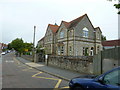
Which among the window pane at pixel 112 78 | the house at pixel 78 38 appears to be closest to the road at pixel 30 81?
the window pane at pixel 112 78

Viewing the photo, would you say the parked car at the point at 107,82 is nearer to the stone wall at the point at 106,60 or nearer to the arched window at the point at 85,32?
the stone wall at the point at 106,60

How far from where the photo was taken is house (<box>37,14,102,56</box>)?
23203 mm

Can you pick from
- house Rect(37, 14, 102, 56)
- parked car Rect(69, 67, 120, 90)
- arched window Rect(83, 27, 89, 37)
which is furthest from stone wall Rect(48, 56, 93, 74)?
arched window Rect(83, 27, 89, 37)

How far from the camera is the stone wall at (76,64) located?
30.5ft

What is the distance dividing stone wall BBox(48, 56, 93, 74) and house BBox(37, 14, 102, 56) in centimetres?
889

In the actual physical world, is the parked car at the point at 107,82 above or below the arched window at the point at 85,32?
below

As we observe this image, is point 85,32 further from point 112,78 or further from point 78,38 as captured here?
point 112,78

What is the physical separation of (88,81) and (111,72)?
0.87 m

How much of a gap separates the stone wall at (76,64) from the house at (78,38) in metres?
8.89

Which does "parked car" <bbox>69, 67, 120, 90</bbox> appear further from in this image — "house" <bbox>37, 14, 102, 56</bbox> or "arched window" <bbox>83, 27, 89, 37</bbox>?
"arched window" <bbox>83, 27, 89, 37</bbox>

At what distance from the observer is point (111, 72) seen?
3.50 m

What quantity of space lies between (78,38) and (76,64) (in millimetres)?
13390

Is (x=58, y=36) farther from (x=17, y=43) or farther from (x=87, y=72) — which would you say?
(x=17, y=43)

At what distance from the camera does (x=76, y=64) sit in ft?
35.2
